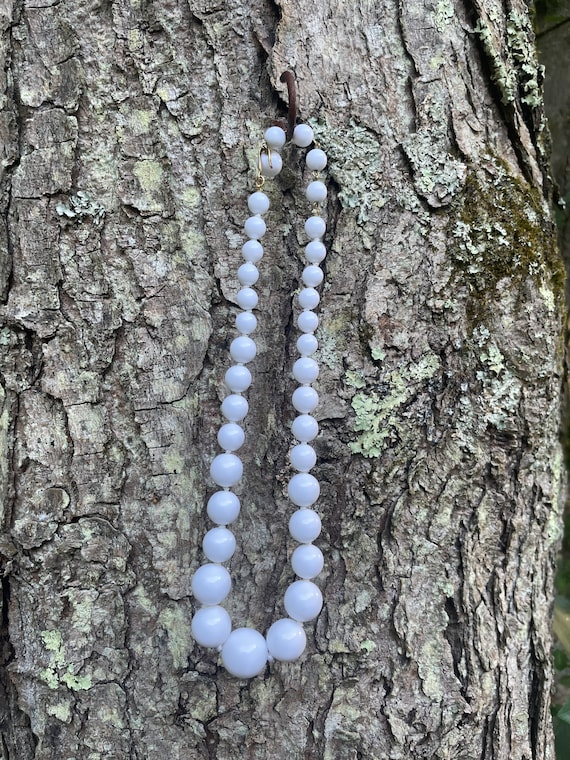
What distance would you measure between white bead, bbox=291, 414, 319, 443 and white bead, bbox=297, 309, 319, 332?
14 cm

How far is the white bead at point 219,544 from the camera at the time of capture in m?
0.81

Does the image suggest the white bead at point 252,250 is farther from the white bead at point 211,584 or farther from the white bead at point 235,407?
the white bead at point 211,584

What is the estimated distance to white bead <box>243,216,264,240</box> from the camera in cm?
87

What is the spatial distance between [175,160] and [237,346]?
31cm

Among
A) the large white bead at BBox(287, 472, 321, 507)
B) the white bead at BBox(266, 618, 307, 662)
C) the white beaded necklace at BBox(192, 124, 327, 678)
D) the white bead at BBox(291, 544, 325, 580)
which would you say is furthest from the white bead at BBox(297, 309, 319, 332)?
the white bead at BBox(266, 618, 307, 662)

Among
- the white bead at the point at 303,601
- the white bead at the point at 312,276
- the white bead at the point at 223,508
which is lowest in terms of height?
the white bead at the point at 303,601

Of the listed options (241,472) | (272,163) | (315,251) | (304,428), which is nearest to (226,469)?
(241,472)

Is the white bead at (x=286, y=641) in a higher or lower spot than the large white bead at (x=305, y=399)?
lower

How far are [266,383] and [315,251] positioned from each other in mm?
227

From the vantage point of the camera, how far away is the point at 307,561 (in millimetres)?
812

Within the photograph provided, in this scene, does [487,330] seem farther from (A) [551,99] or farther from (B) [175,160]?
(A) [551,99]

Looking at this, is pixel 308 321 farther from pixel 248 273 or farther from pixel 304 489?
pixel 304 489

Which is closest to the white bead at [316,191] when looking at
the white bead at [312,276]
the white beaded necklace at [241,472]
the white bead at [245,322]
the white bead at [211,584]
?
the white beaded necklace at [241,472]

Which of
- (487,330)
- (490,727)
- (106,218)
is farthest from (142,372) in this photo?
(490,727)
